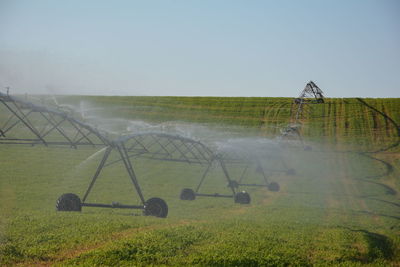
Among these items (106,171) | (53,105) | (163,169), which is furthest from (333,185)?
(53,105)

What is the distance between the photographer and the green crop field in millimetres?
15422

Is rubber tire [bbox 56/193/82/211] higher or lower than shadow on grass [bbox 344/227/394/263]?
higher

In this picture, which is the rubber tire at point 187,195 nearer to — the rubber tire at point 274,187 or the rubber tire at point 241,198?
the rubber tire at point 241,198

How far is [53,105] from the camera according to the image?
67.1 ft

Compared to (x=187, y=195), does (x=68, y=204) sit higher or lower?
higher

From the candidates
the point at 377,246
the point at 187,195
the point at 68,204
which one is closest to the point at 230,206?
the point at 187,195

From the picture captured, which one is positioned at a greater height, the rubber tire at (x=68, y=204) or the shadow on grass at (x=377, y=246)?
the rubber tire at (x=68, y=204)

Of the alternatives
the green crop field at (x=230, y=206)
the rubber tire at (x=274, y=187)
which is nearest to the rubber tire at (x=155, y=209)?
the green crop field at (x=230, y=206)

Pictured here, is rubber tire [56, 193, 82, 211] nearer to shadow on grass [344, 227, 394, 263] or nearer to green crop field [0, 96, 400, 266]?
green crop field [0, 96, 400, 266]

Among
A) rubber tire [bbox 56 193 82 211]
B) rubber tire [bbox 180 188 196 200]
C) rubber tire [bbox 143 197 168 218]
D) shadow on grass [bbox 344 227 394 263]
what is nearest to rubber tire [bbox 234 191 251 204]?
rubber tire [bbox 180 188 196 200]

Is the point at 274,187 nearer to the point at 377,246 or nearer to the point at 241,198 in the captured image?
the point at 241,198

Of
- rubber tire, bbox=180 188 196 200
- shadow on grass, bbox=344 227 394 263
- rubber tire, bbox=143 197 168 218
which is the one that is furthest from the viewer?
rubber tire, bbox=180 188 196 200

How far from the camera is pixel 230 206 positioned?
29.9 metres

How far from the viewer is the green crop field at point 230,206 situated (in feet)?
50.6
